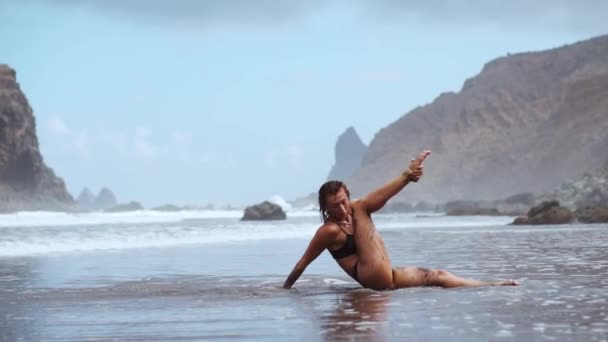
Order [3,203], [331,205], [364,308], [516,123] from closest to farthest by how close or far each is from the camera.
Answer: [364,308] → [331,205] → [3,203] → [516,123]

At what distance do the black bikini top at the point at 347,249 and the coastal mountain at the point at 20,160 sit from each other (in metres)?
75.0

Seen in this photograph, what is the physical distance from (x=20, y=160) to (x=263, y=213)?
129ft

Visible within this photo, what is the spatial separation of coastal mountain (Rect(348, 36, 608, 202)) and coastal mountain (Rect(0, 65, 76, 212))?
5622 cm

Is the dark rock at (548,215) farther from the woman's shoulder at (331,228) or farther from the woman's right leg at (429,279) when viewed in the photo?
the woman's shoulder at (331,228)

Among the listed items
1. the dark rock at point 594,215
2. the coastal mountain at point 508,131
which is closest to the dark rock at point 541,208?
the dark rock at point 594,215

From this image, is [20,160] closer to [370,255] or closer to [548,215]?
[548,215]

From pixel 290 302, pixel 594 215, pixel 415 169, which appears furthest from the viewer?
pixel 594 215

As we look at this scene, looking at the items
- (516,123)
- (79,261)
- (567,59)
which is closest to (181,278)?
(79,261)

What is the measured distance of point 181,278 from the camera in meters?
11.4

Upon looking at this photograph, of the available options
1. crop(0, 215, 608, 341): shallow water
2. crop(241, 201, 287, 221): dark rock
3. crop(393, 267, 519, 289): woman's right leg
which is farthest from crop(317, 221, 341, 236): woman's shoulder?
crop(241, 201, 287, 221): dark rock

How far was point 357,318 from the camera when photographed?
255 inches

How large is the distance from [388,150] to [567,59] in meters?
30.8

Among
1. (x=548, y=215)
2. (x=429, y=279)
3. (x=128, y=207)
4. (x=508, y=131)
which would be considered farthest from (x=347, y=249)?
(x=508, y=131)

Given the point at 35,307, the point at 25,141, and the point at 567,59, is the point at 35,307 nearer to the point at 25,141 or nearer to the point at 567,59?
the point at 25,141
